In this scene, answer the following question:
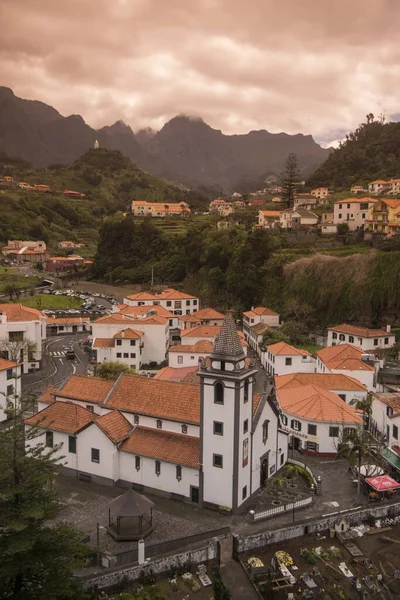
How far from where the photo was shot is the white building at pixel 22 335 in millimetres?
49844

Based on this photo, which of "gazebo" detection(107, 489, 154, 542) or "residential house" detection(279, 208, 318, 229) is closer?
"gazebo" detection(107, 489, 154, 542)

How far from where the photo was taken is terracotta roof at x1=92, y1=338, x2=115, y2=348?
50.8 meters

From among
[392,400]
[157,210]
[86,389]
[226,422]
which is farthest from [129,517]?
[157,210]

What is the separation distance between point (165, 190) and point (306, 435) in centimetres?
14916

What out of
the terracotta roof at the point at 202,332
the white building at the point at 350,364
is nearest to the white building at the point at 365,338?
the white building at the point at 350,364

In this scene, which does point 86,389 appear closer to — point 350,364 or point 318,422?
point 318,422

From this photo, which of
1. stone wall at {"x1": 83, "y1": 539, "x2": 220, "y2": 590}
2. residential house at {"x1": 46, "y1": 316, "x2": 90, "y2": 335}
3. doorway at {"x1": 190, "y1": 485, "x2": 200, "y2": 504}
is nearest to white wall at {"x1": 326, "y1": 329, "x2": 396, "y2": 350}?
doorway at {"x1": 190, "y1": 485, "x2": 200, "y2": 504}

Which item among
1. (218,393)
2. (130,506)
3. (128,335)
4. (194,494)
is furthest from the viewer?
(128,335)

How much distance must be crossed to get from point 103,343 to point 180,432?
1037 inches

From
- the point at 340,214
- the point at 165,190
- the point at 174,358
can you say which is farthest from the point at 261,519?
the point at 165,190

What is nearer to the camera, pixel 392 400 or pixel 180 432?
pixel 180 432

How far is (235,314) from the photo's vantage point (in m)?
71.1

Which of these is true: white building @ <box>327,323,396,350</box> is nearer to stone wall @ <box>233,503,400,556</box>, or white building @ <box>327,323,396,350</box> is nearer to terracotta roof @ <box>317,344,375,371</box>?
terracotta roof @ <box>317,344,375,371</box>

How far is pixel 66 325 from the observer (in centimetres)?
6669
